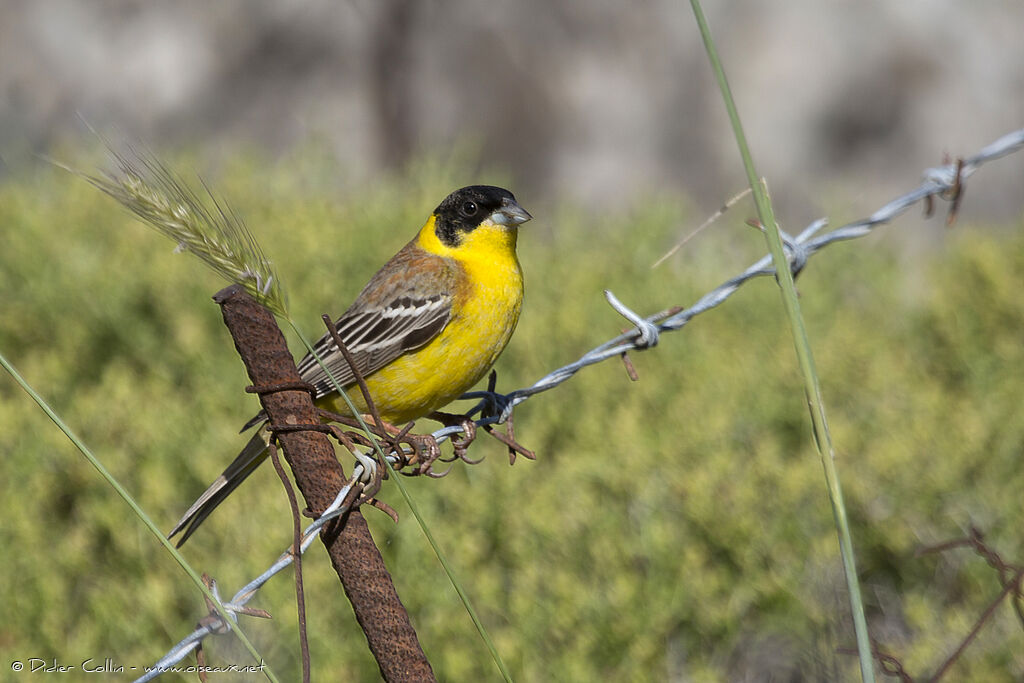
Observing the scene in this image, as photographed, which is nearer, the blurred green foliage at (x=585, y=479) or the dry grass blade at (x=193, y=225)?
the dry grass blade at (x=193, y=225)

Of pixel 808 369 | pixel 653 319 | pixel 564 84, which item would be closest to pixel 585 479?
pixel 653 319

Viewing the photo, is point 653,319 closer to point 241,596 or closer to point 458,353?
point 458,353

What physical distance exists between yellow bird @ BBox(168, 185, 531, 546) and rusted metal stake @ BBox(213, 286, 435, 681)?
1.12 metres

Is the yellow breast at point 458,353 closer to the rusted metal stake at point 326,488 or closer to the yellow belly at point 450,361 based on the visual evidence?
the yellow belly at point 450,361

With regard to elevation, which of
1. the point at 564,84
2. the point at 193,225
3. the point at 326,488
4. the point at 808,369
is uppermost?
the point at 564,84

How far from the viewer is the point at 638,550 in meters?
3.96

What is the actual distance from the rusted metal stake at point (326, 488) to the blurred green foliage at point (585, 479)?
5.77 feet

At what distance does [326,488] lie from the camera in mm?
1900

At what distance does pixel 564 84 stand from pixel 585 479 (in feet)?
19.9

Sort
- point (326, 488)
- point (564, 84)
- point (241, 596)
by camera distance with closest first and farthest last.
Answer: point (326, 488), point (241, 596), point (564, 84)

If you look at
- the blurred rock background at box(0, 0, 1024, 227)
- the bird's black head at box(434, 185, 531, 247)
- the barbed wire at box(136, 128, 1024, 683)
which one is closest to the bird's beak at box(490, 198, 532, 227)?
the bird's black head at box(434, 185, 531, 247)

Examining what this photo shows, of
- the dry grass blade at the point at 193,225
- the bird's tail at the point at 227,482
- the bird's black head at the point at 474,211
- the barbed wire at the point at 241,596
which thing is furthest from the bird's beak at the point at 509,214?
the dry grass blade at the point at 193,225

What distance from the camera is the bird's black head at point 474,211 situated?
345cm

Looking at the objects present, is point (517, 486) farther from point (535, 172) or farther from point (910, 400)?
point (535, 172)
